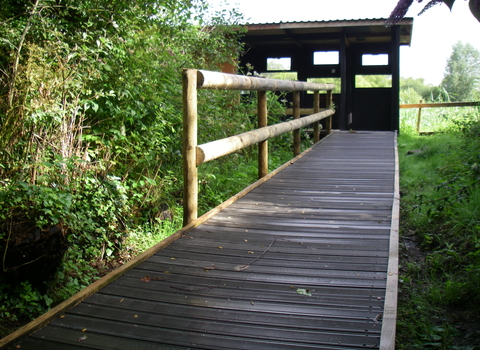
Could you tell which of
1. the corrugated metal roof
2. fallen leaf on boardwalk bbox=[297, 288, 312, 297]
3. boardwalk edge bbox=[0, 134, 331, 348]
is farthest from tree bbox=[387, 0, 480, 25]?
the corrugated metal roof

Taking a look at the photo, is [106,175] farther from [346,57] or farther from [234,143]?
[346,57]

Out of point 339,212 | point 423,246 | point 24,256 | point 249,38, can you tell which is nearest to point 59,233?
point 24,256

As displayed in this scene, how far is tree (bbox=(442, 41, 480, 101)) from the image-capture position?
140 ft

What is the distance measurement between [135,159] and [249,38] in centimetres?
837

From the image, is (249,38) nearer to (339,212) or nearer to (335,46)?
(335,46)

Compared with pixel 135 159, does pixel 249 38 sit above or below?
above

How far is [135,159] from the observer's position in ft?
18.0

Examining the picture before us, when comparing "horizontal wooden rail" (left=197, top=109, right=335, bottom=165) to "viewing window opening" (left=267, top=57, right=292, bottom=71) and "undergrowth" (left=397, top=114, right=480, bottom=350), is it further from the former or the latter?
"viewing window opening" (left=267, top=57, right=292, bottom=71)

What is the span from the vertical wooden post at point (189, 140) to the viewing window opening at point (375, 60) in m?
11.3

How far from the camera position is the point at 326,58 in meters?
14.1

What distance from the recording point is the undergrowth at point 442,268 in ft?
8.69

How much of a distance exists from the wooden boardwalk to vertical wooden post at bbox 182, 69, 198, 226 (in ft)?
0.65

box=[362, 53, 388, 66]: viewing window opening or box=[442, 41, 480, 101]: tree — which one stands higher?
box=[442, 41, 480, 101]: tree

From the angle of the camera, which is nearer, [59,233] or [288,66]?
[59,233]
